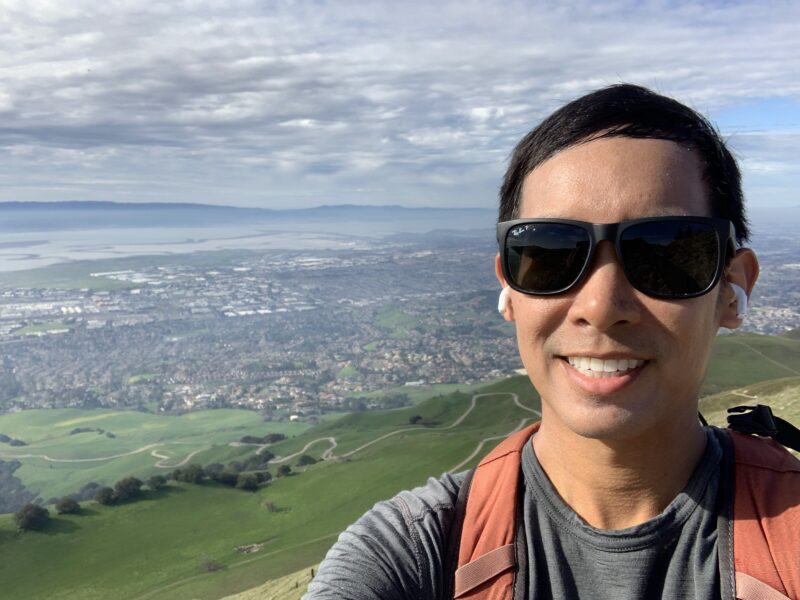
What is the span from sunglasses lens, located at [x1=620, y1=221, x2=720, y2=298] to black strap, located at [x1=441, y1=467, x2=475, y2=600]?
3.99 feet

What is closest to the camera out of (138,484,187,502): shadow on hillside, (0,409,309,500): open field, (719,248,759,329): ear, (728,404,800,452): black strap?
(719,248,759,329): ear

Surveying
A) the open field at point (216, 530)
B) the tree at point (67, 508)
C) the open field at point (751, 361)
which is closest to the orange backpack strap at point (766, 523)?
the open field at point (216, 530)

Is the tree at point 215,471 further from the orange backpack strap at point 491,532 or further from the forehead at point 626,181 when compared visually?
the forehead at point 626,181

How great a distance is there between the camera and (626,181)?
8.60ft

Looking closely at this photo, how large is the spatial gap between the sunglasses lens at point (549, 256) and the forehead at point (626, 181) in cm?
8

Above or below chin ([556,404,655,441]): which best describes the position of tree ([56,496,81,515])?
below

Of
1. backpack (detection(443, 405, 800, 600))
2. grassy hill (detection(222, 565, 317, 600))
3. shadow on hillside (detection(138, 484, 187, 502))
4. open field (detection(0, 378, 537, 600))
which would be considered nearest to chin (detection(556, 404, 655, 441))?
backpack (detection(443, 405, 800, 600))

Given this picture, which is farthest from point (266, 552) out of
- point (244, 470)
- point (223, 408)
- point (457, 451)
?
point (223, 408)

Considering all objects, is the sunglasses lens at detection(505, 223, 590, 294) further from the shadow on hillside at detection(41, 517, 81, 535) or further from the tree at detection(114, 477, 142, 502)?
the tree at detection(114, 477, 142, 502)

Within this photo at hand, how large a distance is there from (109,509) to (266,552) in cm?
2483

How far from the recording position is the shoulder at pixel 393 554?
268 centimetres

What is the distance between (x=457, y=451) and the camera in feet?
238

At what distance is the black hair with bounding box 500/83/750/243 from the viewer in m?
2.73

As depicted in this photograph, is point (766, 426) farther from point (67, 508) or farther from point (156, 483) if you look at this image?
point (156, 483)
